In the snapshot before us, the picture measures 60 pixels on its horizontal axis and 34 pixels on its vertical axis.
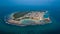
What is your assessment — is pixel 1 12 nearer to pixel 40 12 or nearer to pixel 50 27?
pixel 40 12

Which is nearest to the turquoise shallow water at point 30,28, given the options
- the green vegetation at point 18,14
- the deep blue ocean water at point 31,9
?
the deep blue ocean water at point 31,9

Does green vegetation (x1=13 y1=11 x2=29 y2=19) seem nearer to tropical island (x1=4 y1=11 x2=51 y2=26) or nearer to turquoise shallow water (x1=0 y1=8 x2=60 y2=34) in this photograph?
tropical island (x1=4 y1=11 x2=51 y2=26)

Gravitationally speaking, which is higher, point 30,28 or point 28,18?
point 28,18

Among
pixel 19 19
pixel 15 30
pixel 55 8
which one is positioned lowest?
pixel 15 30

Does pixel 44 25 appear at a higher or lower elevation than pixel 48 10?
lower

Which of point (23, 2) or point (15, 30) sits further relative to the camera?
point (23, 2)

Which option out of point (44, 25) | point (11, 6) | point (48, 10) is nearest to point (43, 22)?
point (44, 25)

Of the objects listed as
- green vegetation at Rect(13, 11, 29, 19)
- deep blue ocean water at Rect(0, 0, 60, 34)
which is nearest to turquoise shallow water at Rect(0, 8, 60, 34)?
deep blue ocean water at Rect(0, 0, 60, 34)

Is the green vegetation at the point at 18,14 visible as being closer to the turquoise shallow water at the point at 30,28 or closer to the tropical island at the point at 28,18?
the tropical island at the point at 28,18
